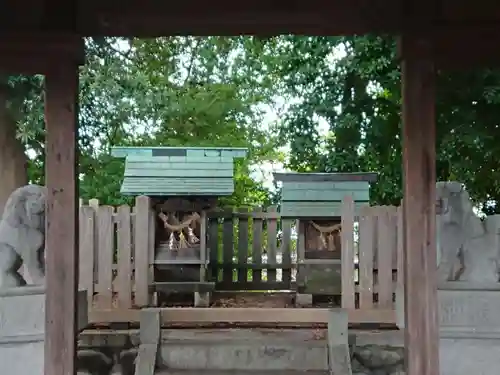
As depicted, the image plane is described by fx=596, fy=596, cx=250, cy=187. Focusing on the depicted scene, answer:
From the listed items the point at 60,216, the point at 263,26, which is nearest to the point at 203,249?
the point at 60,216

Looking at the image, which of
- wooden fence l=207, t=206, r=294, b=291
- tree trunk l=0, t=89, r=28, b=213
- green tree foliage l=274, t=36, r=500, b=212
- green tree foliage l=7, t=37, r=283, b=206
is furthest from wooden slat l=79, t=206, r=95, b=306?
green tree foliage l=274, t=36, r=500, b=212

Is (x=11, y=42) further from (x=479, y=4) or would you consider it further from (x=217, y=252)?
(x=217, y=252)

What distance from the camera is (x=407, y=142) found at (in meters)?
3.11

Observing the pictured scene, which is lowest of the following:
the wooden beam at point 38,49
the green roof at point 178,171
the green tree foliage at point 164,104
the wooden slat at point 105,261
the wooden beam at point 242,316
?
the wooden beam at point 242,316

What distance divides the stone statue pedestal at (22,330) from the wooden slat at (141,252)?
86.4 inches

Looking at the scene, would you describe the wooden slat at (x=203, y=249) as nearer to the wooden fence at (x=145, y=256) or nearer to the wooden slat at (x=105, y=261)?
the wooden fence at (x=145, y=256)

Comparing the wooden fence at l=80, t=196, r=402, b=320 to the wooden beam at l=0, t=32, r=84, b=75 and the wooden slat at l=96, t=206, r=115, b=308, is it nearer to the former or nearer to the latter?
the wooden slat at l=96, t=206, r=115, b=308

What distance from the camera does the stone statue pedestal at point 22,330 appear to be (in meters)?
3.69

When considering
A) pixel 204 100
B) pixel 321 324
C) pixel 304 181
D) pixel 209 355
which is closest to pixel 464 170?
pixel 304 181

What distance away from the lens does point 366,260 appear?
5391 millimetres

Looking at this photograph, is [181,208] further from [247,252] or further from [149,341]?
[149,341]

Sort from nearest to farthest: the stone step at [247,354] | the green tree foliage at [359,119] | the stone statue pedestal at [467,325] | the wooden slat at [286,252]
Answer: the stone statue pedestal at [467,325] → the stone step at [247,354] → the green tree foliage at [359,119] → the wooden slat at [286,252]

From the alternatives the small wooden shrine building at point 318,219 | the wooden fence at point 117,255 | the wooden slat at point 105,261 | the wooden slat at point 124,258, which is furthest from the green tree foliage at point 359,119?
the wooden slat at point 105,261

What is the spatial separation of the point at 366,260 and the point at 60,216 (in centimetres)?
Result: 310
